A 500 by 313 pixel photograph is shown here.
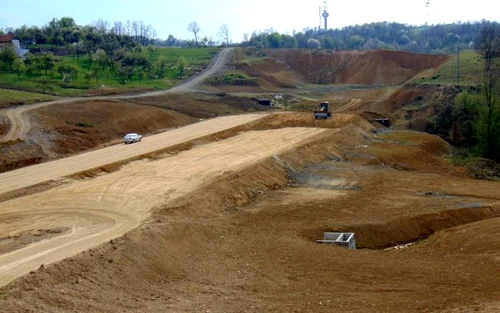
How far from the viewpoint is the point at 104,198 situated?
36.2 m

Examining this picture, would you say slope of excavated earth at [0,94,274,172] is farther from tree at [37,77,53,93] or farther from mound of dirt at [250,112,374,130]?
tree at [37,77,53,93]

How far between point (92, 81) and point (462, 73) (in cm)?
5603

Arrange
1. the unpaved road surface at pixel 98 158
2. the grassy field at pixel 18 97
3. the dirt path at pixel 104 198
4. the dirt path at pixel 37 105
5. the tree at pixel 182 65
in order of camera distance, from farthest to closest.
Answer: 1. the tree at pixel 182 65
2. the grassy field at pixel 18 97
3. the dirt path at pixel 37 105
4. the unpaved road surface at pixel 98 158
5. the dirt path at pixel 104 198

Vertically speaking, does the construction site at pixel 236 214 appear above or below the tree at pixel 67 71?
below

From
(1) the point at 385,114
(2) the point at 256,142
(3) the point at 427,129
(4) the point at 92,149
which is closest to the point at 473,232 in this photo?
(2) the point at 256,142

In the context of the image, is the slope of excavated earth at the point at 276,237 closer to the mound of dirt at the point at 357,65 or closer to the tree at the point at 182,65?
the tree at the point at 182,65

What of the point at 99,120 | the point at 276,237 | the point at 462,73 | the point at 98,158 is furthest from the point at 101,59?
the point at 276,237

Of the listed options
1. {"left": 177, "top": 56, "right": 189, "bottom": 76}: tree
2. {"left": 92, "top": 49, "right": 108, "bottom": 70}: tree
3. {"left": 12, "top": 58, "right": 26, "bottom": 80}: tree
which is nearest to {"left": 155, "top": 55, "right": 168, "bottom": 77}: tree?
{"left": 177, "top": 56, "right": 189, "bottom": 76}: tree

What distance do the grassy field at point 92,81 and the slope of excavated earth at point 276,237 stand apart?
33.2 m

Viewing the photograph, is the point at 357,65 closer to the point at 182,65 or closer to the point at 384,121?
the point at 182,65

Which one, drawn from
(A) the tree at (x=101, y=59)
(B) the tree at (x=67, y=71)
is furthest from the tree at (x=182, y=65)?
(B) the tree at (x=67, y=71)

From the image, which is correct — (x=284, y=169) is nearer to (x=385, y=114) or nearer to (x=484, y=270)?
(x=484, y=270)

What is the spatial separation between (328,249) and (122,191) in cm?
1428

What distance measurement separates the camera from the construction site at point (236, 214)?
72.5 ft
